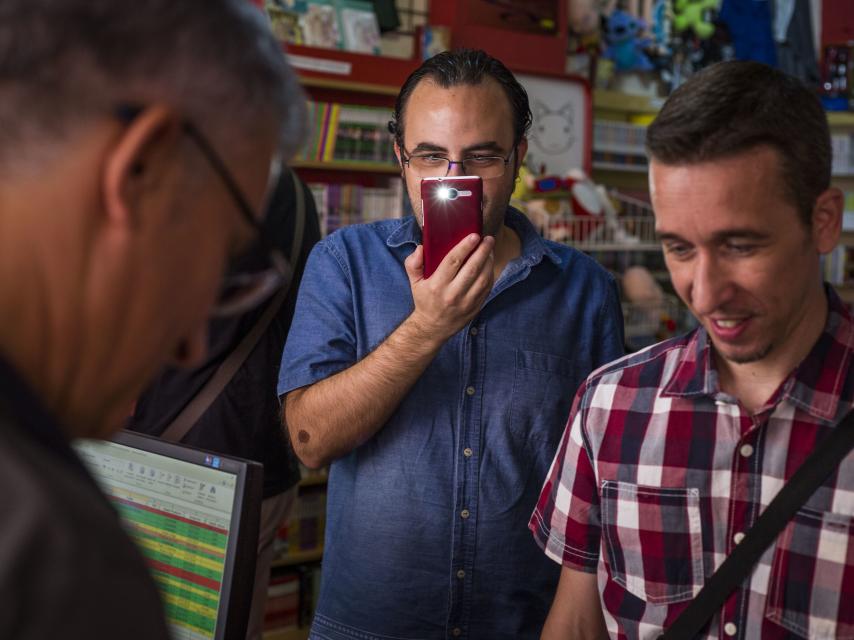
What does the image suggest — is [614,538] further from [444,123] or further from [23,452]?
[23,452]

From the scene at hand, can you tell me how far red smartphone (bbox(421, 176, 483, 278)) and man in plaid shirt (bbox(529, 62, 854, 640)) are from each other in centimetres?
43

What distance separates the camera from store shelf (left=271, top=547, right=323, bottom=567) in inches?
157

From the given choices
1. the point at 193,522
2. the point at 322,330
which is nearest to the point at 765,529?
the point at 193,522

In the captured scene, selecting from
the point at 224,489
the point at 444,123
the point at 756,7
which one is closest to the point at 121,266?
the point at 224,489

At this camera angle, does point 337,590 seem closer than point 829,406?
No

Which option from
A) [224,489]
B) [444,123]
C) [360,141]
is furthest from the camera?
[360,141]

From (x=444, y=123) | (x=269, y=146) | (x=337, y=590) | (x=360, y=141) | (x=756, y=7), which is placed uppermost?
(x=756, y=7)

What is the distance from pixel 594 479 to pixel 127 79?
1.04 m

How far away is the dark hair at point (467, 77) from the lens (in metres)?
1.78

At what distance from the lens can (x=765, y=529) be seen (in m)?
1.22

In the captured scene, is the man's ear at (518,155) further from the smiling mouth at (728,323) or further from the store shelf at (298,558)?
the store shelf at (298,558)

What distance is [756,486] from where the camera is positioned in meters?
1.27

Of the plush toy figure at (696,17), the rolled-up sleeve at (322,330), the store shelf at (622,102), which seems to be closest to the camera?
the rolled-up sleeve at (322,330)

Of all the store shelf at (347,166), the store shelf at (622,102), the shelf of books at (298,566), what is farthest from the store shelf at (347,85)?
the shelf of books at (298,566)
